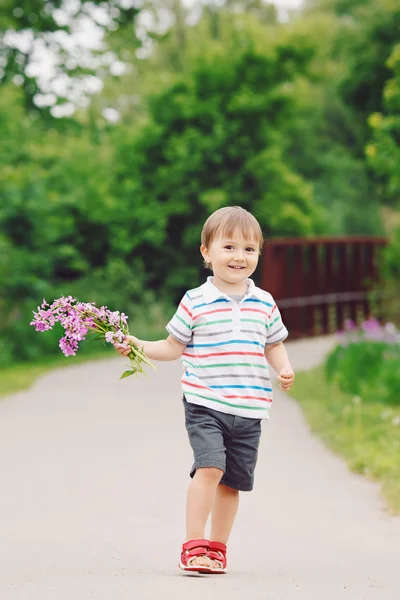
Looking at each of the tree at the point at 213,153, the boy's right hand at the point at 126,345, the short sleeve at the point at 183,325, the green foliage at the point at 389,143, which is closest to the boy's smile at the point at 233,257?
the short sleeve at the point at 183,325

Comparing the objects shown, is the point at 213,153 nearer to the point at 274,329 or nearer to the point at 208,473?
the point at 274,329

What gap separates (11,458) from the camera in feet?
28.9

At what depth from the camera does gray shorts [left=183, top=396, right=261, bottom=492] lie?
4980mm

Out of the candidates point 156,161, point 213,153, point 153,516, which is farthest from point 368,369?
point 213,153

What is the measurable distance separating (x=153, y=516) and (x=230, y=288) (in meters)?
2.19

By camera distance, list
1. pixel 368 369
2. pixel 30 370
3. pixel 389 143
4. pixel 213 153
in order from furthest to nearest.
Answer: pixel 213 153 < pixel 30 370 < pixel 368 369 < pixel 389 143

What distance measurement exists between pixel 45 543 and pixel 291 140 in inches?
1269

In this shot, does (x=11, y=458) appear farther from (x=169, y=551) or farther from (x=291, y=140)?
(x=291, y=140)

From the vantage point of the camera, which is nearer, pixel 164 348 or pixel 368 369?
pixel 164 348

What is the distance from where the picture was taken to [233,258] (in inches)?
199

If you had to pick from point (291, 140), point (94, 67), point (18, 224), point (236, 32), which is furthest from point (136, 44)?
point (291, 140)

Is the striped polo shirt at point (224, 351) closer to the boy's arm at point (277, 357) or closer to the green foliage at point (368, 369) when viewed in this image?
the boy's arm at point (277, 357)

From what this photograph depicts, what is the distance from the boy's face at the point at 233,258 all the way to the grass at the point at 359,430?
99.6 inches

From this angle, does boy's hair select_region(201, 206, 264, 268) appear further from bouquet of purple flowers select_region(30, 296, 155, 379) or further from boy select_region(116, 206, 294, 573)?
bouquet of purple flowers select_region(30, 296, 155, 379)
